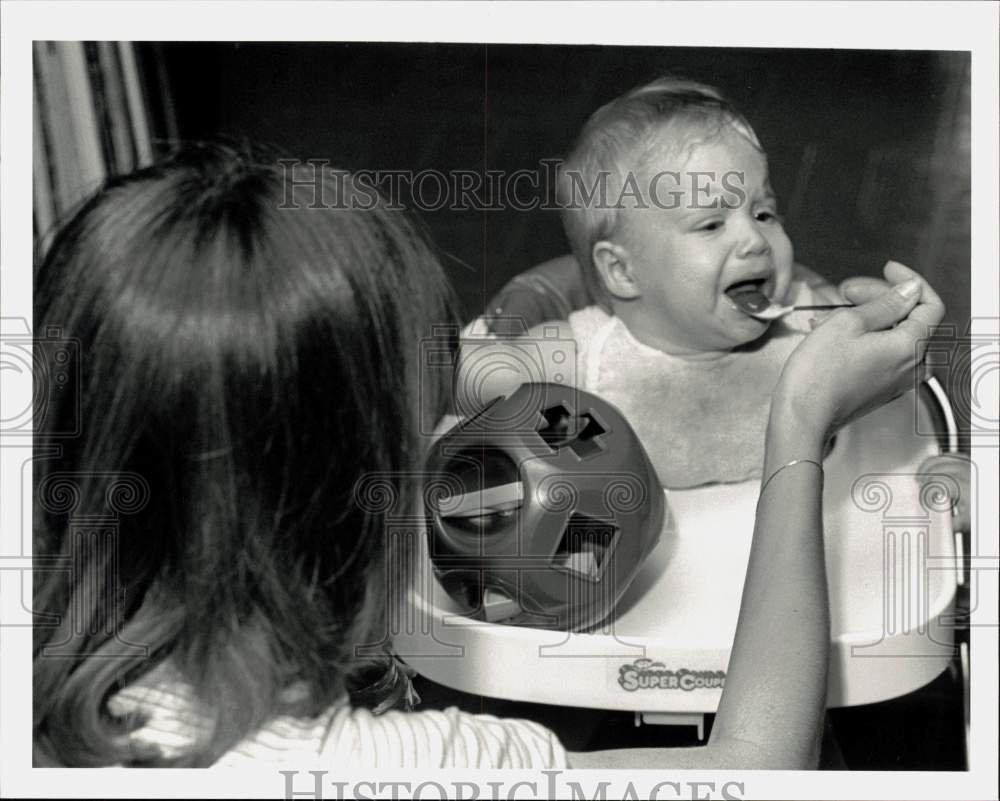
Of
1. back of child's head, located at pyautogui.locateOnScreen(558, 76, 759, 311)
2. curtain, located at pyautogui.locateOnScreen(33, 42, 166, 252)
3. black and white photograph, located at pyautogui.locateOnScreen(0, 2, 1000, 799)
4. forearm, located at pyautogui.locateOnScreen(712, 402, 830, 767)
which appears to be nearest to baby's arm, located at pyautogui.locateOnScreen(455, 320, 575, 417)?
black and white photograph, located at pyautogui.locateOnScreen(0, 2, 1000, 799)

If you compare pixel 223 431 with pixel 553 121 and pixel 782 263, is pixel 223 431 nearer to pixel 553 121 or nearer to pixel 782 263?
pixel 553 121

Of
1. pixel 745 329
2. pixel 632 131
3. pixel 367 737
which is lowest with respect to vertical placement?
pixel 367 737

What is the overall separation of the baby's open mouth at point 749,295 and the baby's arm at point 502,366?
0.57ft

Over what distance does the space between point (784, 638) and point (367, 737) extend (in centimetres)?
40

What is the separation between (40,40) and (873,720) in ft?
3.63

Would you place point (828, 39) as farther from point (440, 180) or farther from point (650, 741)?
point (650, 741)

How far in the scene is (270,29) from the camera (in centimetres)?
119

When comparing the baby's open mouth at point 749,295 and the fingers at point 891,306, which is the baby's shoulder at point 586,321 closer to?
the baby's open mouth at point 749,295

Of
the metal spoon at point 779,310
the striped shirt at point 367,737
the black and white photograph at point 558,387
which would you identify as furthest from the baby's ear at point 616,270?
the striped shirt at point 367,737

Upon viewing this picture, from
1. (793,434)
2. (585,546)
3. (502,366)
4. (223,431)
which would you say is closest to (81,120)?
(223,431)

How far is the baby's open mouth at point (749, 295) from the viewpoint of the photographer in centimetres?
117

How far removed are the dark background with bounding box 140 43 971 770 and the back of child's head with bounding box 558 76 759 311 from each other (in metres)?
0.01

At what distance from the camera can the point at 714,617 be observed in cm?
115

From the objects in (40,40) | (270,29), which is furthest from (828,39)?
(40,40)
